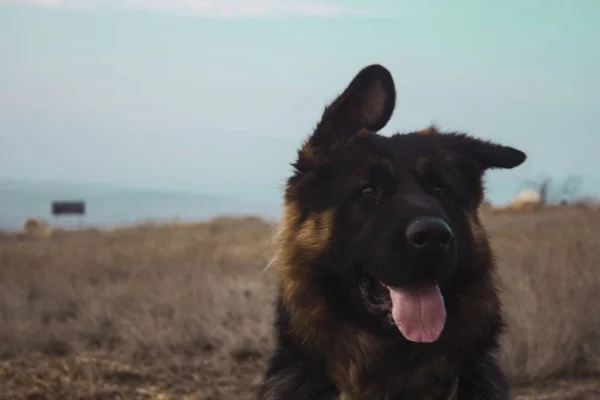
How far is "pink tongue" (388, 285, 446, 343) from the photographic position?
11.2 ft

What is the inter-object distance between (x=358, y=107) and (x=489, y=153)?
79 centimetres

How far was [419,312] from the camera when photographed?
3.44 meters

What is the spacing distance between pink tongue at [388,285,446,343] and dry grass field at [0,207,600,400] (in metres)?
1.12

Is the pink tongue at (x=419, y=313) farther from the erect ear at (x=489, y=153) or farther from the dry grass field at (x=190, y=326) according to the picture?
the dry grass field at (x=190, y=326)

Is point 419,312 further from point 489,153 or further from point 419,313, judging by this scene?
point 489,153

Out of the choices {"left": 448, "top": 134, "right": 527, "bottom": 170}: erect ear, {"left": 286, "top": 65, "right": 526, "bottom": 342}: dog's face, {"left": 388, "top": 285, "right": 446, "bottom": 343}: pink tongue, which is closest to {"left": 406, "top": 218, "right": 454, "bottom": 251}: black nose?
{"left": 286, "top": 65, "right": 526, "bottom": 342}: dog's face

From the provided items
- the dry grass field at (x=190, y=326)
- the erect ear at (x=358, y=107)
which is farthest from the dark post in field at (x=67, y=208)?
the erect ear at (x=358, y=107)

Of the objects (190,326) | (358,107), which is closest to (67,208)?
(190,326)

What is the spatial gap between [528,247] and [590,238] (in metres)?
0.92

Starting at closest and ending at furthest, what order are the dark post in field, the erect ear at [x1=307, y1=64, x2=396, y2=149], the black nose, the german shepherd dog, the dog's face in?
the black nose
the dog's face
the german shepherd dog
the erect ear at [x1=307, y1=64, x2=396, y2=149]
the dark post in field

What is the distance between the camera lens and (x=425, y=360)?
11.9ft

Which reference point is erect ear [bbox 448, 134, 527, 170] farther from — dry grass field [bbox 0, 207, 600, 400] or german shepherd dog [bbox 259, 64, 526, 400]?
dry grass field [bbox 0, 207, 600, 400]

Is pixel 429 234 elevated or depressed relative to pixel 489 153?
depressed

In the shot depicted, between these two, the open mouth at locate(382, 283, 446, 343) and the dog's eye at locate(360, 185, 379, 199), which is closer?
the open mouth at locate(382, 283, 446, 343)
